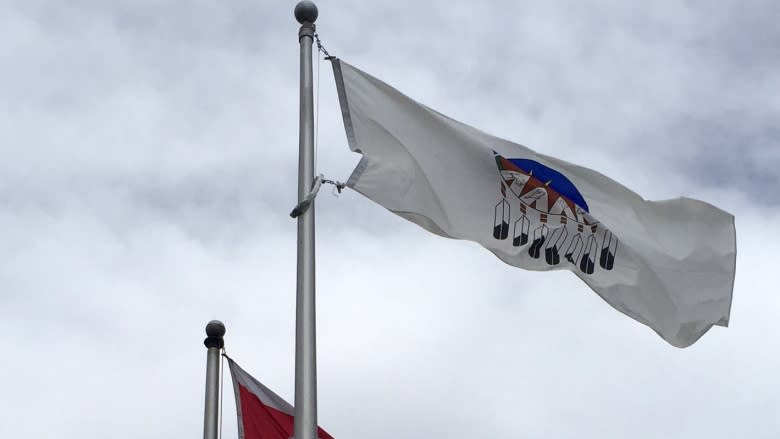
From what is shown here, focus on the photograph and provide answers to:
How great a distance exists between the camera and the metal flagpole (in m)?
13.2

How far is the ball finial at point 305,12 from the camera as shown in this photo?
441 inches

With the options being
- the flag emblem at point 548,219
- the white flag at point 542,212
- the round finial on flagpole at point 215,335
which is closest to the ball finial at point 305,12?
the white flag at point 542,212

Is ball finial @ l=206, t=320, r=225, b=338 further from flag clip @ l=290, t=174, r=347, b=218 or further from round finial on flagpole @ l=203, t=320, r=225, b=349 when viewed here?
flag clip @ l=290, t=174, r=347, b=218

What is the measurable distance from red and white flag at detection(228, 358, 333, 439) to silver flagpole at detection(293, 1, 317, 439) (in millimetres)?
4360

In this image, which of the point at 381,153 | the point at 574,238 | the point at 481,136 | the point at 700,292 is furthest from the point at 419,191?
the point at 700,292

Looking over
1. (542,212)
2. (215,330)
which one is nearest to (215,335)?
(215,330)

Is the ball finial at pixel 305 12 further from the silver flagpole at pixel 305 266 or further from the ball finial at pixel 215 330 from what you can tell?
the ball finial at pixel 215 330

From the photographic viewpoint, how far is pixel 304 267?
31.3 feet

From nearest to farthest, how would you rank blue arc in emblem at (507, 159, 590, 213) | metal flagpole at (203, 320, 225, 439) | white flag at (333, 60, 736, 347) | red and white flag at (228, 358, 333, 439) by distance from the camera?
white flag at (333, 60, 736, 347) < blue arc in emblem at (507, 159, 590, 213) < metal flagpole at (203, 320, 225, 439) < red and white flag at (228, 358, 333, 439)

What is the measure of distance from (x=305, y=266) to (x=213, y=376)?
4.39 metres

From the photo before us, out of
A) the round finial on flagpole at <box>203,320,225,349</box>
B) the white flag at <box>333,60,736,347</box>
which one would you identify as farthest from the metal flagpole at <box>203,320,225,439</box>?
the white flag at <box>333,60,736,347</box>

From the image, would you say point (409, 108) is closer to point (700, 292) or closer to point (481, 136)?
point (481, 136)

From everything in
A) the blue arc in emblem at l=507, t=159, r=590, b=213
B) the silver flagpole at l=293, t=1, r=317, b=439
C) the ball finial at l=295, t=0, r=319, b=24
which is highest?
the ball finial at l=295, t=0, r=319, b=24

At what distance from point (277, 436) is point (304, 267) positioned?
461 cm
